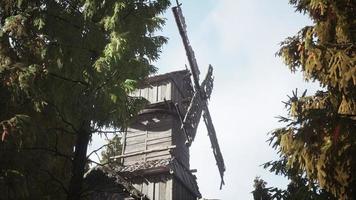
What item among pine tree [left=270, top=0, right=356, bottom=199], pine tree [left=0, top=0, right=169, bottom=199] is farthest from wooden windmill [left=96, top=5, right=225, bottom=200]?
pine tree [left=270, top=0, right=356, bottom=199]

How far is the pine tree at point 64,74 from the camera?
9.82 metres

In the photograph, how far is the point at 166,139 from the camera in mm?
20359

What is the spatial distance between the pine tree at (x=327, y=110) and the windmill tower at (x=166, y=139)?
34.7ft

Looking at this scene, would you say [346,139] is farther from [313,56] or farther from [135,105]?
[135,105]

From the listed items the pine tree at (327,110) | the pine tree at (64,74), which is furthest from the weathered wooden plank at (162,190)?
the pine tree at (327,110)

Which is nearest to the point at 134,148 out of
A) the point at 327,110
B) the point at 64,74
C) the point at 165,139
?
the point at 165,139

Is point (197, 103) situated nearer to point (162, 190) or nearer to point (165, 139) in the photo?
point (165, 139)

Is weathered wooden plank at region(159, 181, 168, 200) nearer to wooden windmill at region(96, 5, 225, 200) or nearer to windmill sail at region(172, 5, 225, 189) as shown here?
wooden windmill at region(96, 5, 225, 200)

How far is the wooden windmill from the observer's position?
1897 centimetres


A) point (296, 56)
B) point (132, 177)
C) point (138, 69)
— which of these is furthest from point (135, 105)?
point (132, 177)

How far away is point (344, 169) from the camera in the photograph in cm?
737

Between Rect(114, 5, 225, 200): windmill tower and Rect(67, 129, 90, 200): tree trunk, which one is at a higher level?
Rect(114, 5, 225, 200): windmill tower

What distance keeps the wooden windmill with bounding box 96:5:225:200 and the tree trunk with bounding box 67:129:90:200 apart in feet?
25.7

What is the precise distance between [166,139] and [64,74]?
405 inches
